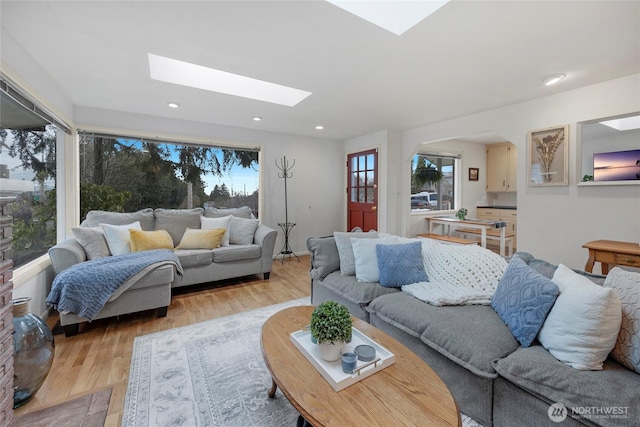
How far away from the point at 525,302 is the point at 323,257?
1.58 metres

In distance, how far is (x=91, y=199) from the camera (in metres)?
3.68

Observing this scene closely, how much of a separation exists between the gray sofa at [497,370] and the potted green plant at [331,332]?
628 mm

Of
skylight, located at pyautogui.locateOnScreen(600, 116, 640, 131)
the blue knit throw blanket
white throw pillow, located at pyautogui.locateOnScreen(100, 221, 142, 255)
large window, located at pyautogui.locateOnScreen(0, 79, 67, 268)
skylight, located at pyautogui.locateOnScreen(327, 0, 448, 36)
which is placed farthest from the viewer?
skylight, located at pyautogui.locateOnScreen(600, 116, 640, 131)

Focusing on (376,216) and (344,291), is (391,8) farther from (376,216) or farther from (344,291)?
(376,216)

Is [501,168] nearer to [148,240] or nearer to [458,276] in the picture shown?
[458,276]

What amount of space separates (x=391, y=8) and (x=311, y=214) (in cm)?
395

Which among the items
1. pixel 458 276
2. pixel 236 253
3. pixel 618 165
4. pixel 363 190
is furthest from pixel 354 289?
pixel 618 165

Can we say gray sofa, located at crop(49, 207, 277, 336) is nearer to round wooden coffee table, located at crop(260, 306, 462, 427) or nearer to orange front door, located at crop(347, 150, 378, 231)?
round wooden coffee table, located at crop(260, 306, 462, 427)

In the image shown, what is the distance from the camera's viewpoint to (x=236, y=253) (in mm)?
3594

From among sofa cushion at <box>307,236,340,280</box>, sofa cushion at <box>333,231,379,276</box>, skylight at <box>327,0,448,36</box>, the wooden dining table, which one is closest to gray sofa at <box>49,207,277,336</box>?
sofa cushion at <box>307,236,340,280</box>

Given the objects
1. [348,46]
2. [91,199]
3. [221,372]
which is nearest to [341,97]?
Answer: [348,46]

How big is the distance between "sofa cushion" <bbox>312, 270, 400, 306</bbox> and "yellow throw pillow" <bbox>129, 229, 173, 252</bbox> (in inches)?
85.1

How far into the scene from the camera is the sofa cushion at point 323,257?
8.55 feet

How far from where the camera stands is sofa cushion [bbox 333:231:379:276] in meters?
2.49
